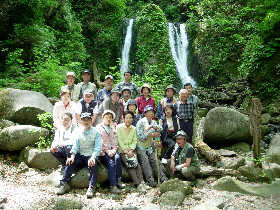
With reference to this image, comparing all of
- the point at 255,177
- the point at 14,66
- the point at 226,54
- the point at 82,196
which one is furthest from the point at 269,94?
the point at 14,66

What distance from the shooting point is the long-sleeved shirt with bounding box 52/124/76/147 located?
5.39 m

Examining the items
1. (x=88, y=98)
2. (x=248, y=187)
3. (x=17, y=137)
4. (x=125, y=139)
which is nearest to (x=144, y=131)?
(x=125, y=139)

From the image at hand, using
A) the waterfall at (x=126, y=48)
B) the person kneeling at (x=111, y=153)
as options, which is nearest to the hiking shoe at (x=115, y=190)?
the person kneeling at (x=111, y=153)

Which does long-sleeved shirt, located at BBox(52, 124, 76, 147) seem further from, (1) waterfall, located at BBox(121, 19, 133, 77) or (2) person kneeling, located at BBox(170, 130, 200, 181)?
(1) waterfall, located at BBox(121, 19, 133, 77)

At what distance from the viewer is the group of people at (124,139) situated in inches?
206

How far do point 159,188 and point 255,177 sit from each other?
2.06 m

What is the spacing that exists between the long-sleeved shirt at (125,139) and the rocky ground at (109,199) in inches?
32.2

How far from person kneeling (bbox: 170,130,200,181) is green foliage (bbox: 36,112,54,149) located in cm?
308

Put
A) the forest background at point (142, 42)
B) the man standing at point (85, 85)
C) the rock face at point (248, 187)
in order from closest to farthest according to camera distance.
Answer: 1. the rock face at point (248, 187)
2. the man standing at point (85, 85)
3. the forest background at point (142, 42)

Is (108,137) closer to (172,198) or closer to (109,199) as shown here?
(109,199)

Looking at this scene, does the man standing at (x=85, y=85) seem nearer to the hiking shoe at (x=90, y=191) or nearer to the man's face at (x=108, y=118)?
the man's face at (x=108, y=118)

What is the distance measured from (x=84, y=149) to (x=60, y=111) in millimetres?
1205

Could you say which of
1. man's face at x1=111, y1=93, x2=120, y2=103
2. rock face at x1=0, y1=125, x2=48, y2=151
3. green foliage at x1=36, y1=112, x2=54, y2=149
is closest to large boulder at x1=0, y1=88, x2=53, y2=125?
green foliage at x1=36, y1=112, x2=54, y2=149

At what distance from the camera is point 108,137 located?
5516 mm
